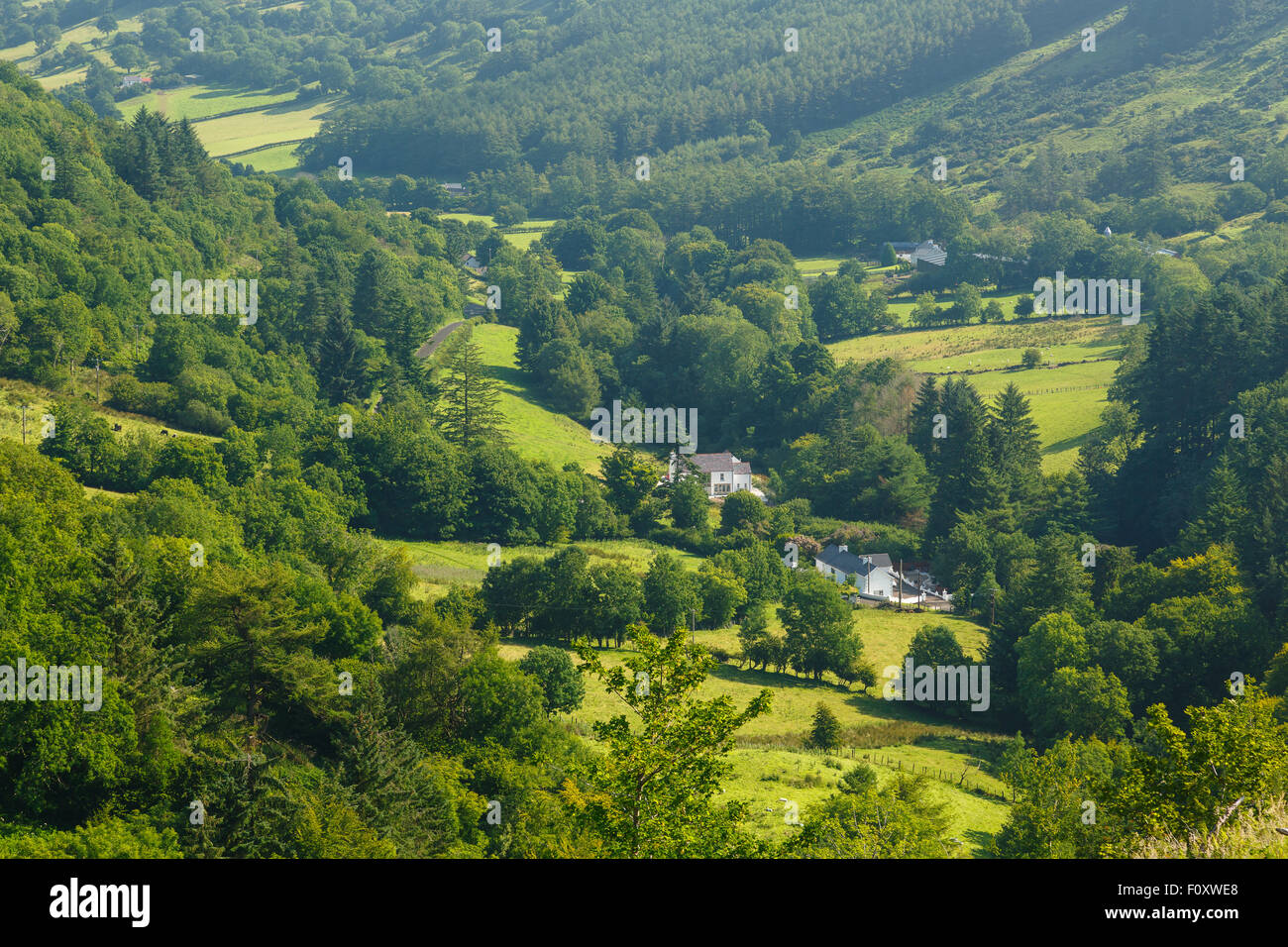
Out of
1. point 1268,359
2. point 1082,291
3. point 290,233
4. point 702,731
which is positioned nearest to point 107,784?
point 702,731

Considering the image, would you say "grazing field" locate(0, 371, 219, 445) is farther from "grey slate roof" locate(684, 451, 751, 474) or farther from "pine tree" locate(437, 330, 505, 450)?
"grey slate roof" locate(684, 451, 751, 474)

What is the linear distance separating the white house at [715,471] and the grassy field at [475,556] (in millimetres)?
11595

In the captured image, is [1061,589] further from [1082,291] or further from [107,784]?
[1082,291]

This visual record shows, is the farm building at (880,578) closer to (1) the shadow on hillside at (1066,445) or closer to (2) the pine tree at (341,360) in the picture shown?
(1) the shadow on hillside at (1066,445)

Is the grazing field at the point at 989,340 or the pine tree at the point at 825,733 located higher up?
the grazing field at the point at 989,340

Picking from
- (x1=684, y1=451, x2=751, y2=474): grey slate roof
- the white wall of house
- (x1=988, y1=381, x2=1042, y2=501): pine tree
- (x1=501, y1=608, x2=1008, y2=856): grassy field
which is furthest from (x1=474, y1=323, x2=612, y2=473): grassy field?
(x1=501, y1=608, x2=1008, y2=856): grassy field

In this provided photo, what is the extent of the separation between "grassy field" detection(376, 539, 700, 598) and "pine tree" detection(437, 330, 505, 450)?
12444 millimetres

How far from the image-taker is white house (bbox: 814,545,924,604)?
7081cm

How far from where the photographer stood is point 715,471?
8775cm

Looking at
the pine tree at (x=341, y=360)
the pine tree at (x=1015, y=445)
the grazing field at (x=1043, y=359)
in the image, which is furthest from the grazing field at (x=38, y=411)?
the grazing field at (x=1043, y=359)

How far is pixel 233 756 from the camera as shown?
102 feet

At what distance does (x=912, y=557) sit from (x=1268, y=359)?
81.4ft

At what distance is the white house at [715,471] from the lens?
86625mm

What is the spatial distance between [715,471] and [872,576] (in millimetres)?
19418
